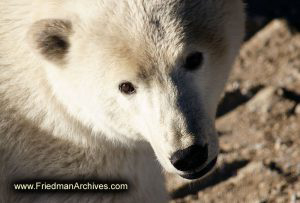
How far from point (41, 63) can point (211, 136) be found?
3.87ft

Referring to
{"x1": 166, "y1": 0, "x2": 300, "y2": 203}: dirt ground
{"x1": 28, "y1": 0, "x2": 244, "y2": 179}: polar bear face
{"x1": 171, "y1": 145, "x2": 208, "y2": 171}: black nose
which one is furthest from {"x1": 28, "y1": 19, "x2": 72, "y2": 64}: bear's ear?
{"x1": 166, "y1": 0, "x2": 300, "y2": 203}: dirt ground

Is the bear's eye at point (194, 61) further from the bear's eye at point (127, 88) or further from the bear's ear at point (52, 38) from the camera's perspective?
the bear's ear at point (52, 38)

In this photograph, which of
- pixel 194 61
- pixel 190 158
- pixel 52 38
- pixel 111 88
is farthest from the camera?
pixel 52 38

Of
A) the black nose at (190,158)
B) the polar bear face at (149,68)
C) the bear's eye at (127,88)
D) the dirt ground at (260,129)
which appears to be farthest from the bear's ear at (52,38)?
the dirt ground at (260,129)

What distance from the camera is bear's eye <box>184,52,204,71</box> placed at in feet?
12.7

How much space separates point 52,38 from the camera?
4.11m

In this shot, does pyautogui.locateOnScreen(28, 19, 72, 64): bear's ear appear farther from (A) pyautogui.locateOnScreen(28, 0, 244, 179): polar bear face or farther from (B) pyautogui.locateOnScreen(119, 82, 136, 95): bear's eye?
(B) pyautogui.locateOnScreen(119, 82, 136, 95): bear's eye

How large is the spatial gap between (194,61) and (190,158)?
0.57 metres

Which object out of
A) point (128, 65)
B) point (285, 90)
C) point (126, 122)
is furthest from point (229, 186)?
point (128, 65)

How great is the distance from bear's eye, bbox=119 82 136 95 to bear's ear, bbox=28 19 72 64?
43cm

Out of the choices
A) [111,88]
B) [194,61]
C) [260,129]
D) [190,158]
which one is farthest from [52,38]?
[260,129]

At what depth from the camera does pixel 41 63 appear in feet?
13.9

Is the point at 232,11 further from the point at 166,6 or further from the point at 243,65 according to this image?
the point at 243,65

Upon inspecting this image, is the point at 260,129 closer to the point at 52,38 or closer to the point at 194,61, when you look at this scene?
the point at 194,61
